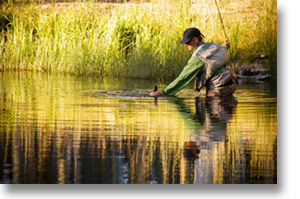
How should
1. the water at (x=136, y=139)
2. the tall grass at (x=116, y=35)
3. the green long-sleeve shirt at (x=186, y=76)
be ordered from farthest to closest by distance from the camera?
the tall grass at (x=116, y=35), the green long-sleeve shirt at (x=186, y=76), the water at (x=136, y=139)

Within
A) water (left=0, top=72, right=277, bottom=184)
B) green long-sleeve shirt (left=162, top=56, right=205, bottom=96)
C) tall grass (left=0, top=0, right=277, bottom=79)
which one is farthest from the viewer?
tall grass (left=0, top=0, right=277, bottom=79)

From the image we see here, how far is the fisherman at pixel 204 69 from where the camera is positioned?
26.6ft

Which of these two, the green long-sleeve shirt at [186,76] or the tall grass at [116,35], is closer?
the green long-sleeve shirt at [186,76]

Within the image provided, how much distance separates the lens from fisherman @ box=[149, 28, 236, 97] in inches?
319

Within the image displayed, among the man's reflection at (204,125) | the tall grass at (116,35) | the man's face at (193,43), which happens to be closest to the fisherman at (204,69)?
the man's face at (193,43)

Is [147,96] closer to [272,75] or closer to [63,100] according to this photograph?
[63,100]

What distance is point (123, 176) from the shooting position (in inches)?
198

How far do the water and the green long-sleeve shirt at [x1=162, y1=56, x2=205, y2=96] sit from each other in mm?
190

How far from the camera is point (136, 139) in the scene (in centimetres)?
601

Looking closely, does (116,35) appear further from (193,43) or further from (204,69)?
(193,43)

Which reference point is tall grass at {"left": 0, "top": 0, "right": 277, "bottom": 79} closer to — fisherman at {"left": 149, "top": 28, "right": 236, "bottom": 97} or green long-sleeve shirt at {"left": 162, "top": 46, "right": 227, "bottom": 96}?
fisherman at {"left": 149, "top": 28, "right": 236, "bottom": 97}

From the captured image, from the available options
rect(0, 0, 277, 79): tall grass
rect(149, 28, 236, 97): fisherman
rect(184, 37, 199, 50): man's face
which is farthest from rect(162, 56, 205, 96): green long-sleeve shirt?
rect(0, 0, 277, 79): tall grass

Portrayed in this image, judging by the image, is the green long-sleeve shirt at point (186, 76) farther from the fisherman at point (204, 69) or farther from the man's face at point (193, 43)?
the man's face at point (193, 43)

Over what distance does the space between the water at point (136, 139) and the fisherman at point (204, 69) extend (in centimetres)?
19
